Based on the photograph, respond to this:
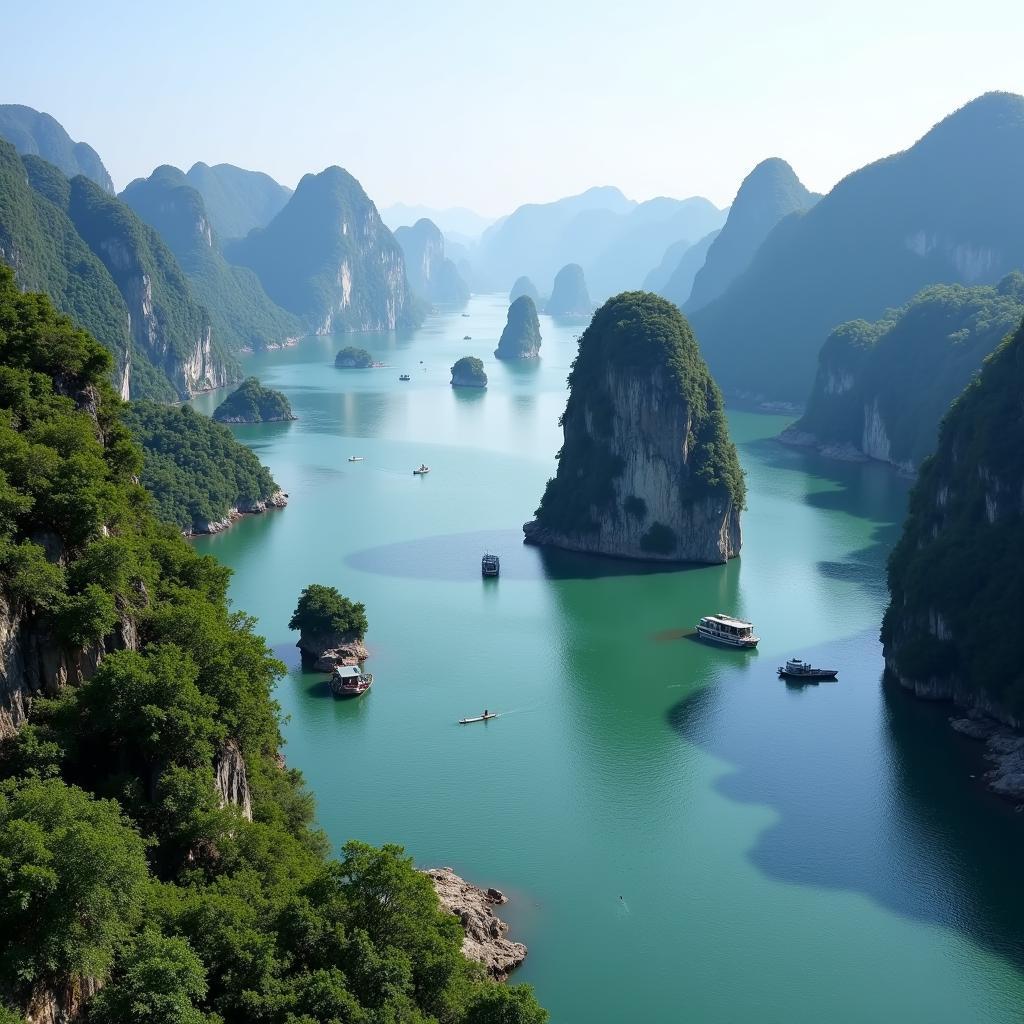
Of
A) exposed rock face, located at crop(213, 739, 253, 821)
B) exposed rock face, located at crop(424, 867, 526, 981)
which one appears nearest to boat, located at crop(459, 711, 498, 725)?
exposed rock face, located at crop(424, 867, 526, 981)

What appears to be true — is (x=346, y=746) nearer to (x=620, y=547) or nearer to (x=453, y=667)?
(x=453, y=667)

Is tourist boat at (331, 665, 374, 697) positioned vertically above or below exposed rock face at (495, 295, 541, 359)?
below

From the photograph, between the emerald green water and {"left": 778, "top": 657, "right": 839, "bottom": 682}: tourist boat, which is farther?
{"left": 778, "top": 657, "right": 839, "bottom": 682}: tourist boat

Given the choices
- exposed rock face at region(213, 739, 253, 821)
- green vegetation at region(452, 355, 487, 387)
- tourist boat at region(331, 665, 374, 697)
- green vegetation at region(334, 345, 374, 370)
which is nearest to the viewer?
exposed rock face at region(213, 739, 253, 821)

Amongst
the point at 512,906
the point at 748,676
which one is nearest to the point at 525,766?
the point at 512,906

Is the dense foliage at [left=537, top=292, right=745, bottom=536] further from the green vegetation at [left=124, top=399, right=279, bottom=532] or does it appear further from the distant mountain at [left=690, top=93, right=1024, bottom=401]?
the distant mountain at [left=690, top=93, right=1024, bottom=401]
